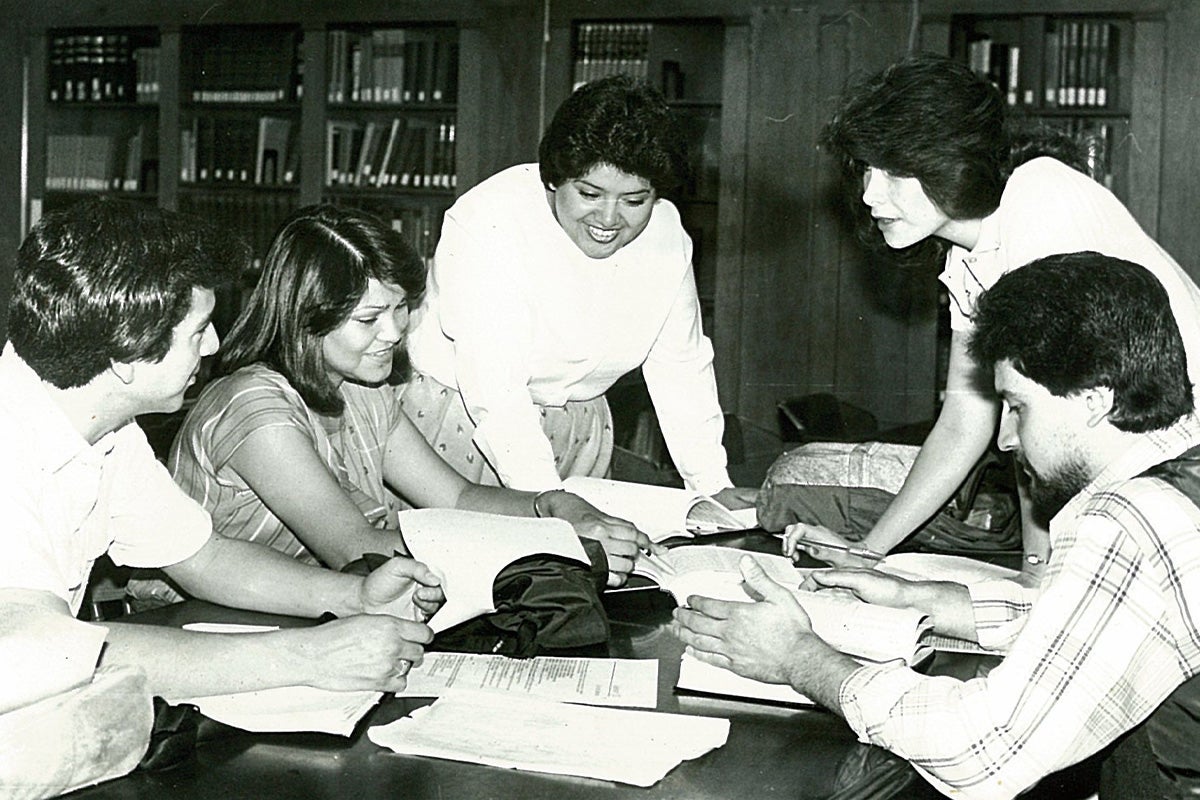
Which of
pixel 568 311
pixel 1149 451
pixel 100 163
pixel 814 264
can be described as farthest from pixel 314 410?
pixel 100 163

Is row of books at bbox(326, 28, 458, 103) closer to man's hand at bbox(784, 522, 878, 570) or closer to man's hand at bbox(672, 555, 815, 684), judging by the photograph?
man's hand at bbox(784, 522, 878, 570)

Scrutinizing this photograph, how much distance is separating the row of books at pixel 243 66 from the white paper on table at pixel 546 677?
15.7 feet

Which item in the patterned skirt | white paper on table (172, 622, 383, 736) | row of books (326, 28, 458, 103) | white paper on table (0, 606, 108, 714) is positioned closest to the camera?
white paper on table (0, 606, 108, 714)

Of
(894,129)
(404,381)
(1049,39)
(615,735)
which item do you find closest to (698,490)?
(404,381)

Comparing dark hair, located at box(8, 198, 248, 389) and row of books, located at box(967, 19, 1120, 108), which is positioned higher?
row of books, located at box(967, 19, 1120, 108)

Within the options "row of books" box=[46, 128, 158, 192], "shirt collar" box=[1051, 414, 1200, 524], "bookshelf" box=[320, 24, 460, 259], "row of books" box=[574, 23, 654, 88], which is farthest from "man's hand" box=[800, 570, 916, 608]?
"row of books" box=[46, 128, 158, 192]

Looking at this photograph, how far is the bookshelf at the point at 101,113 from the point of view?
6.23m

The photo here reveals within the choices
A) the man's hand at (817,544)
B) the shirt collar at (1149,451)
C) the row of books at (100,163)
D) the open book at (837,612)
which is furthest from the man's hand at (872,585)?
the row of books at (100,163)

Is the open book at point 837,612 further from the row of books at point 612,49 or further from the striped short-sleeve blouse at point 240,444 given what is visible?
the row of books at point 612,49

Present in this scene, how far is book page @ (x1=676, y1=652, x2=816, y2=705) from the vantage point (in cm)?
162

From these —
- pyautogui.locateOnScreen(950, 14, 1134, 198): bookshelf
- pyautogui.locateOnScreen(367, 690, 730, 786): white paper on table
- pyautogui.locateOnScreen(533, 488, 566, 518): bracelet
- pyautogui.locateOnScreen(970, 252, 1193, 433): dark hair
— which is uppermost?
pyautogui.locateOnScreen(950, 14, 1134, 198): bookshelf

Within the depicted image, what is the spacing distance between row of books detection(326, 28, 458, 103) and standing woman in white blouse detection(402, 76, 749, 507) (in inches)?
125

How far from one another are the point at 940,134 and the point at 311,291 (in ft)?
3.46

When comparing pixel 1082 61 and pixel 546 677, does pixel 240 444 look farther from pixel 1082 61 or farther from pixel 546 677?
pixel 1082 61
